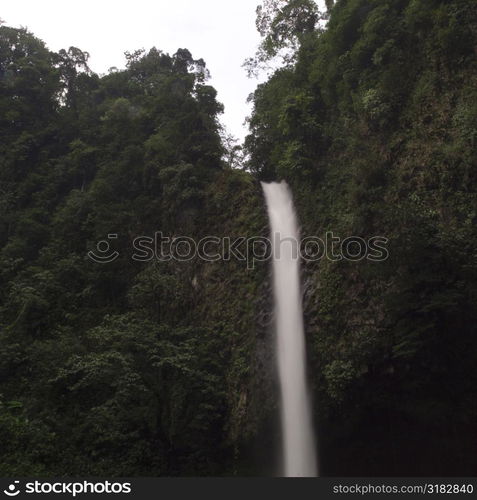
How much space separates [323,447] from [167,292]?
18.3 ft

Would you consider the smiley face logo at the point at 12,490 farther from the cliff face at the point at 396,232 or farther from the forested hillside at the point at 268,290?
the cliff face at the point at 396,232

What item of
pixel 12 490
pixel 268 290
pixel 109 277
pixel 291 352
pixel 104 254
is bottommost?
pixel 12 490

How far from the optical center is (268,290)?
501 inches

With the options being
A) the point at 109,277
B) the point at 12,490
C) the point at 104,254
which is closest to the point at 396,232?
the point at 12,490

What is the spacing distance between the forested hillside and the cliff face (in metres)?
0.04

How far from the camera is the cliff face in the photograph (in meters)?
9.51

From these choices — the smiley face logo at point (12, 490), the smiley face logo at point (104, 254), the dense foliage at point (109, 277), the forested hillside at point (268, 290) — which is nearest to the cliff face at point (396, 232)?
the forested hillside at point (268, 290)

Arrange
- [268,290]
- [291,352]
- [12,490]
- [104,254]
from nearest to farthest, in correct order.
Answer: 1. [12,490]
2. [291,352]
3. [268,290]
4. [104,254]

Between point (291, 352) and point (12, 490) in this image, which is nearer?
point (12, 490)

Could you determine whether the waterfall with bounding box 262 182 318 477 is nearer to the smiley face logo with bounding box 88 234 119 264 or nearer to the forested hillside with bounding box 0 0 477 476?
the forested hillside with bounding box 0 0 477 476

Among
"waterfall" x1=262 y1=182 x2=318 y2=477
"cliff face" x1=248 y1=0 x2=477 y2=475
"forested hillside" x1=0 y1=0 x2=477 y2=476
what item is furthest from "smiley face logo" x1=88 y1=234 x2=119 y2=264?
"cliff face" x1=248 y1=0 x2=477 y2=475

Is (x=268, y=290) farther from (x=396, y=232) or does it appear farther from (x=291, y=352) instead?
(x=396, y=232)

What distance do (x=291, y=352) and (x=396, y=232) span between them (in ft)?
12.5

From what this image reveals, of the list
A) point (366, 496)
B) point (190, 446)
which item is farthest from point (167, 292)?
point (366, 496)
